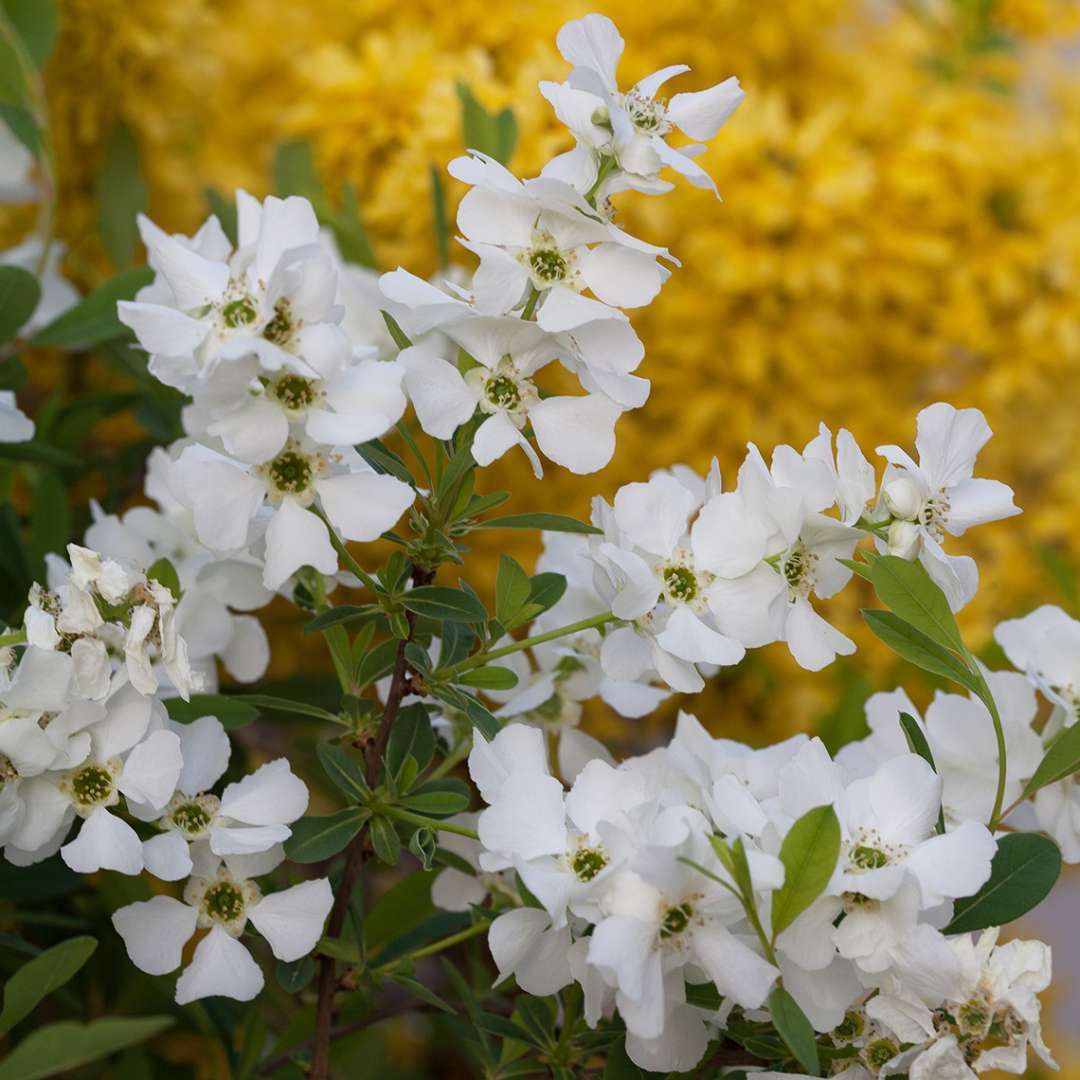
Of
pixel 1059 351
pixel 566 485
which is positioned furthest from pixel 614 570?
pixel 1059 351

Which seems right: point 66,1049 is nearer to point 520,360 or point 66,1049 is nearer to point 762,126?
point 520,360

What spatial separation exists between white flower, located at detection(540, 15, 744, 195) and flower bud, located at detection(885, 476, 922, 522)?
3.4 inches

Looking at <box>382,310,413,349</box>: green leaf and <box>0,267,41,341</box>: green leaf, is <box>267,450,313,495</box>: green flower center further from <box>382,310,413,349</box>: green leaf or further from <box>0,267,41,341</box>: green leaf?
<box>0,267,41,341</box>: green leaf

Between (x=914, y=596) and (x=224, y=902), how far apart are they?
0.61ft

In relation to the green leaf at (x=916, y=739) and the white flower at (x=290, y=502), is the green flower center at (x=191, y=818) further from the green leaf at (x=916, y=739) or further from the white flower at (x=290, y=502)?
the green leaf at (x=916, y=739)

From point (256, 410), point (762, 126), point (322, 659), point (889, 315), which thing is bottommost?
point (322, 659)

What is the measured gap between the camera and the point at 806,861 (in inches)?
11.3

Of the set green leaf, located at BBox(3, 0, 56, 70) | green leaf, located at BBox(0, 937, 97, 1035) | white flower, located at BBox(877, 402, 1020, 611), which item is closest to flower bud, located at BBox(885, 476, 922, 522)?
white flower, located at BBox(877, 402, 1020, 611)

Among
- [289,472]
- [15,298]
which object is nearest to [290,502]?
[289,472]

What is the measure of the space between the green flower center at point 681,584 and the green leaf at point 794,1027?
0.09m

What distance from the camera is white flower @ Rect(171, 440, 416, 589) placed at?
300mm

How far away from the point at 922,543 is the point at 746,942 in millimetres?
107

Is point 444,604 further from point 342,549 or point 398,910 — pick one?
point 398,910

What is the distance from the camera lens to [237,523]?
303 millimetres
